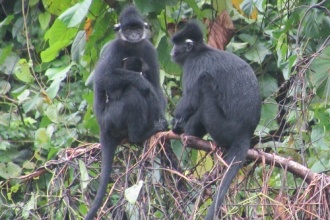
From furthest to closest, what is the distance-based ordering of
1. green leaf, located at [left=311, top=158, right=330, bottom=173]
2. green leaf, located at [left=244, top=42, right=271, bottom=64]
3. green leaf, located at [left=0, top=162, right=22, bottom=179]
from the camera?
1. green leaf, located at [left=0, top=162, right=22, bottom=179]
2. green leaf, located at [left=244, top=42, right=271, bottom=64]
3. green leaf, located at [left=311, top=158, right=330, bottom=173]

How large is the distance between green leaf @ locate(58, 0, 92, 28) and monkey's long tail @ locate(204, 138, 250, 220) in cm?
101

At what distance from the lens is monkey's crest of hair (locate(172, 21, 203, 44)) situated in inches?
186

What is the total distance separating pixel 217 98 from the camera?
4.55 meters

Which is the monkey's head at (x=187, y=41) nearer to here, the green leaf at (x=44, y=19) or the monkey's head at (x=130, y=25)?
the monkey's head at (x=130, y=25)

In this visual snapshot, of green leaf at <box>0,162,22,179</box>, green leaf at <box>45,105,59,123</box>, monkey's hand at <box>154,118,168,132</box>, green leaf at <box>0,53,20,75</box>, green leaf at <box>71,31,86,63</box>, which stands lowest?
green leaf at <box>0,162,22,179</box>

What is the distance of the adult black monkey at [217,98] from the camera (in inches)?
175

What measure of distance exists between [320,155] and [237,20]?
1927 millimetres

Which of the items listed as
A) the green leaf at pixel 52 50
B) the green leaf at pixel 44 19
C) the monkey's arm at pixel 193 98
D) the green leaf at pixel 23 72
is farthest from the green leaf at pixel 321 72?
the green leaf at pixel 44 19

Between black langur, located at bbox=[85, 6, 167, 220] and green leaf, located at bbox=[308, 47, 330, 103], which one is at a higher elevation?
green leaf, located at bbox=[308, 47, 330, 103]

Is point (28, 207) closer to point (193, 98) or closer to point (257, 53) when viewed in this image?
point (193, 98)

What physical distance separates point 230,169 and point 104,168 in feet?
2.56

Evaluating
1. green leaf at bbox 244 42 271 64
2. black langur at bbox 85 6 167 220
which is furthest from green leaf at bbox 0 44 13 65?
green leaf at bbox 244 42 271 64

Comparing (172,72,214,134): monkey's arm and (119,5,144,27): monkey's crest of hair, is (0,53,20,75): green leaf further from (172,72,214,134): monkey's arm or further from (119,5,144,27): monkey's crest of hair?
(172,72,214,134): monkey's arm

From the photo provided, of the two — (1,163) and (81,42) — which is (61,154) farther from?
(1,163)
